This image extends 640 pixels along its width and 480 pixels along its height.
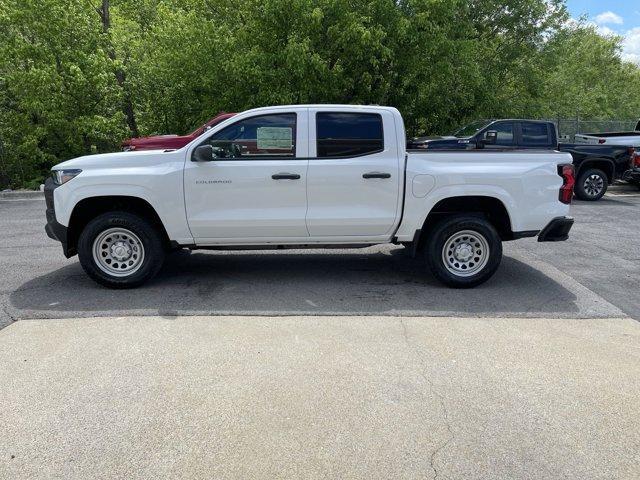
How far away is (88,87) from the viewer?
15438mm

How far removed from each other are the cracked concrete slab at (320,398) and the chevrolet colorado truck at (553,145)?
27.5 ft

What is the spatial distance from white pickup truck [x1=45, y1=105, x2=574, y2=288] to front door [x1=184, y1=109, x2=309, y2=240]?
11 millimetres

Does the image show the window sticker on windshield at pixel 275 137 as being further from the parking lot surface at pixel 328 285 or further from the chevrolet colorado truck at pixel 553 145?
the chevrolet colorado truck at pixel 553 145

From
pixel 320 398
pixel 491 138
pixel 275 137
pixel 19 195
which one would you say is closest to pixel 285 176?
pixel 275 137

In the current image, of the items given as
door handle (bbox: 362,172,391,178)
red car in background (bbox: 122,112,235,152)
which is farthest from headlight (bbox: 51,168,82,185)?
red car in background (bbox: 122,112,235,152)

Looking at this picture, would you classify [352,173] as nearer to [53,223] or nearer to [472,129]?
[53,223]

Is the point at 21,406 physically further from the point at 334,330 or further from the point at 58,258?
the point at 58,258

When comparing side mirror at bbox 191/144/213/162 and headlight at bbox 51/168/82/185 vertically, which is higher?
side mirror at bbox 191/144/213/162

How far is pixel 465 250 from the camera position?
5840 millimetres

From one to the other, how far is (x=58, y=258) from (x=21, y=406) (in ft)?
13.5

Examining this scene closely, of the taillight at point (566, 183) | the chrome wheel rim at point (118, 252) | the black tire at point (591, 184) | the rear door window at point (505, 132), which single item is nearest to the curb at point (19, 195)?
the chrome wheel rim at point (118, 252)

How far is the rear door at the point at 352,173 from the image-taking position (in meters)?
5.60

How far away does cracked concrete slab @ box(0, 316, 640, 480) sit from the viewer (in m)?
2.89

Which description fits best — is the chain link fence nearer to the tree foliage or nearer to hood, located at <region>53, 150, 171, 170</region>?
the tree foliage
